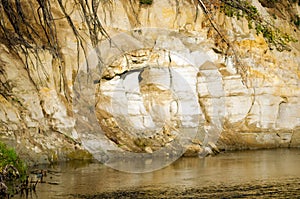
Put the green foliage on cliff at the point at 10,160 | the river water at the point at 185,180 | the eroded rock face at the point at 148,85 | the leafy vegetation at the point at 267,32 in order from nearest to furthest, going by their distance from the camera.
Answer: the river water at the point at 185,180
the green foliage on cliff at the point at 10,160
the eroded rock face at the point at 148,85
the leafy vegetation at the point at 267,32

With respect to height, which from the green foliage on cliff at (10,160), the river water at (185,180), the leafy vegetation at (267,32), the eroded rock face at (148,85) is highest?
the leafy vegetation at (267,32)

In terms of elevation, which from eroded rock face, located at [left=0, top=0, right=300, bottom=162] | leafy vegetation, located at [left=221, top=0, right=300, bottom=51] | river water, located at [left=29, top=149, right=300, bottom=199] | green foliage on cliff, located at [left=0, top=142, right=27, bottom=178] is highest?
leafy vegetation, located at [left=221, top=0, right=300, bottom=51]

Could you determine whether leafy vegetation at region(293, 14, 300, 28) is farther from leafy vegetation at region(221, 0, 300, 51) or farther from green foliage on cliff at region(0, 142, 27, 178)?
green foliage on cliff at region(0, 142, 27, 178)

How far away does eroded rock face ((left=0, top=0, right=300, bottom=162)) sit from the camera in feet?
69.5

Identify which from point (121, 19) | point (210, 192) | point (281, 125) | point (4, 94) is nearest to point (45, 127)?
point (4, 94)

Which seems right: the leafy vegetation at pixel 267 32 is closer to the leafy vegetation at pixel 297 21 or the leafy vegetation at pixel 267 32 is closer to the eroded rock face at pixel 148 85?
the eroded rock face at pixel 148 85

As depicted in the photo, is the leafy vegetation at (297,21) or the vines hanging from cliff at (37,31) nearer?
the vines hanging from cliff at (37,31)

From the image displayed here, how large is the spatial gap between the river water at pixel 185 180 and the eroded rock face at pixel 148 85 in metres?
1.98

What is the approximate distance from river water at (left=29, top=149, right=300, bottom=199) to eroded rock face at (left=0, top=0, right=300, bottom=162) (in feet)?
6.50

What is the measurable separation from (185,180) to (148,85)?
382 inches

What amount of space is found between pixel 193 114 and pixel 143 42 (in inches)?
134

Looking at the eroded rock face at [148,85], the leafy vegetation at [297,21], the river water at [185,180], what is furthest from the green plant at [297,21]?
the river water at [185,180]

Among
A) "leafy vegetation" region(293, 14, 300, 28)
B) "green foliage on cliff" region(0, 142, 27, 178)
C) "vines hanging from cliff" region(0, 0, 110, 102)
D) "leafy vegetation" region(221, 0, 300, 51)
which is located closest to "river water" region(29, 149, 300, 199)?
"green foliage on cliff" region(0, 142, 27, 178)

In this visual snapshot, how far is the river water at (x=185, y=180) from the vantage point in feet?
47.7
